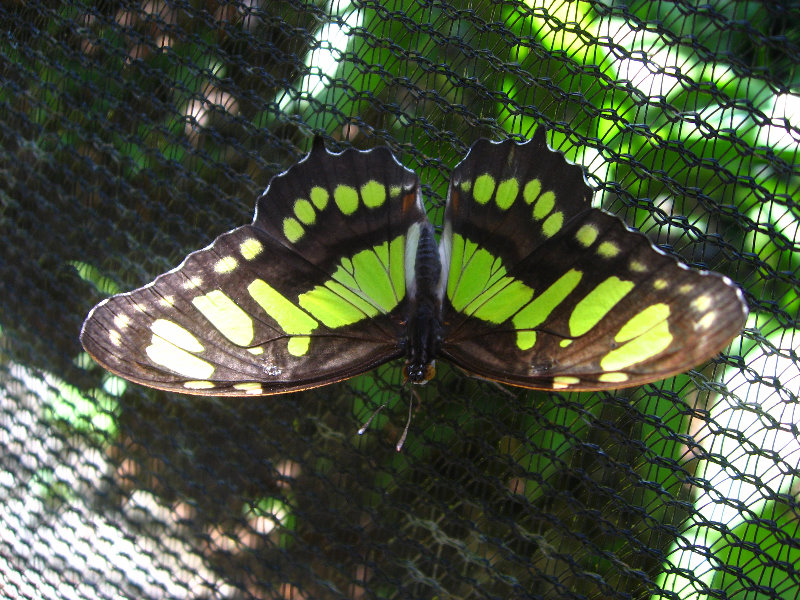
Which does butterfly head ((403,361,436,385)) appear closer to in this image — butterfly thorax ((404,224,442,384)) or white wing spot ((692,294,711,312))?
butterfly thorax ((404,224,442,384))

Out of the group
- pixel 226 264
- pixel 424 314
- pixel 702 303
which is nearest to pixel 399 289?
pixel 424 314

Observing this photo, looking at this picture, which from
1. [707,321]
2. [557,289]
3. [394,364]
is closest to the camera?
[707,321]

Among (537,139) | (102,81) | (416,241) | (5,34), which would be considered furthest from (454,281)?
(5,34)

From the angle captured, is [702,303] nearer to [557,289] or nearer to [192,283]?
[557,289]

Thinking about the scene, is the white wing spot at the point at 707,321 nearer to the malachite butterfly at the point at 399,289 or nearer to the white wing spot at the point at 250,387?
the malachite butterfly at the point at 399,289

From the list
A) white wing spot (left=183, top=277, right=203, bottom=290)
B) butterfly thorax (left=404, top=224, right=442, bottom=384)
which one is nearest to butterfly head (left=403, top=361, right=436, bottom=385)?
butterfly thorax (left=404, top=224, right=442, bottom=384)

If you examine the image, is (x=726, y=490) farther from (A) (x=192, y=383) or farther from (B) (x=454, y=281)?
(A) (x=192, y=383)

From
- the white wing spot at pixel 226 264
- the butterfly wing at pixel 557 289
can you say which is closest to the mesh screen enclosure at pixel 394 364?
the butterfly wing at pixel 557 289
